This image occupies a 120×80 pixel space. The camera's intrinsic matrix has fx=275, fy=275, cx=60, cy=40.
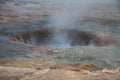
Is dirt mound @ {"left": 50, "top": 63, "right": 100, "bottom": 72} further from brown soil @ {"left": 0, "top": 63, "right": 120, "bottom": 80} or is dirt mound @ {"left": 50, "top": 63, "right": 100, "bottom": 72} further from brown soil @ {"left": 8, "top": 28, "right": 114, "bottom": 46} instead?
brown soil @ {"left": 8, "top": 28, "right": 114, "bottom": 46}

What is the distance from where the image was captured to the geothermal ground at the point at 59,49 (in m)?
5.78

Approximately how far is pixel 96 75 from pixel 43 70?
1.15 metres

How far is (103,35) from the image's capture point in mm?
10453

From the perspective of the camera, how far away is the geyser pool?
10.3 m

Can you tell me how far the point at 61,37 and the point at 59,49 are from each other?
2.99 metres

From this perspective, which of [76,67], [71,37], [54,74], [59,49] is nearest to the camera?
[54,74]

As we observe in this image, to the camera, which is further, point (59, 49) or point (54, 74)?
point (59, 49)

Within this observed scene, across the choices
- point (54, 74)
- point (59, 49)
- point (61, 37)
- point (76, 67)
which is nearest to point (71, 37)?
point (61, 37)

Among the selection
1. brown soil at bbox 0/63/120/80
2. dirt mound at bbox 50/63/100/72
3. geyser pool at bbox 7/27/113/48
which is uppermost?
brown soil at bbox 0/63/120/80

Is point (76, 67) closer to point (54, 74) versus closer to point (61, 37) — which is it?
point (54, 74)

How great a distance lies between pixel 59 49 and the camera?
8.31 m

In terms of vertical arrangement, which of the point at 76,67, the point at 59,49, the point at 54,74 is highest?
the point at 54,74

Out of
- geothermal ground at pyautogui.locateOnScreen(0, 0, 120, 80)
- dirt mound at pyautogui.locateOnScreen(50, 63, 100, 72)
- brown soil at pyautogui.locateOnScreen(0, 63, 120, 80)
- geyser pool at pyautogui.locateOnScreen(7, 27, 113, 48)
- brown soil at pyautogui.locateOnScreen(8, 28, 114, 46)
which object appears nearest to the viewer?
brown soil at pyautogui.locateOnScreen(0, 63, 120, 80)

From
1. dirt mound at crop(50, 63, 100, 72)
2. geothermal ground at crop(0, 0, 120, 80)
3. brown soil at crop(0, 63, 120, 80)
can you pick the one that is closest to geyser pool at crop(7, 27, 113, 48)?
geothermal ground at crop(0, 0, 120, 80)
